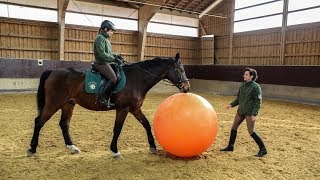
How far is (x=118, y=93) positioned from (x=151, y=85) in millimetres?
647

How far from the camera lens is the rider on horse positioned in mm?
4754

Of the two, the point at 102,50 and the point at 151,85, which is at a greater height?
the point at 102,50

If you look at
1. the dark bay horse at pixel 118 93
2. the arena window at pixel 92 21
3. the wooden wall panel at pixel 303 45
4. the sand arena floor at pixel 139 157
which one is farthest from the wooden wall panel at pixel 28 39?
the wooden wall panel at pixel 303 45

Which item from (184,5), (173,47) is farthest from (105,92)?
(184,5)

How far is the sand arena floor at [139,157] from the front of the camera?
13.4 ft

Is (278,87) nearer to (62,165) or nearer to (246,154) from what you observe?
(246,154)

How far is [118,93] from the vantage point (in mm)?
4871

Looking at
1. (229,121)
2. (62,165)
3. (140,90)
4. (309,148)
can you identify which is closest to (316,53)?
(229,121)

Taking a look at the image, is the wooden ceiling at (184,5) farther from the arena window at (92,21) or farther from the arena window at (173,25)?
the arena window at (92,21)

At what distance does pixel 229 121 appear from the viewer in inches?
328

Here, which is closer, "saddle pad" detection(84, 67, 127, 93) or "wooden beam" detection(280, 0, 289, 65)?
"saddle pad" detection(84, 67, 127, 93)

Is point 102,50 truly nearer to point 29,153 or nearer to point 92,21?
point 29,153

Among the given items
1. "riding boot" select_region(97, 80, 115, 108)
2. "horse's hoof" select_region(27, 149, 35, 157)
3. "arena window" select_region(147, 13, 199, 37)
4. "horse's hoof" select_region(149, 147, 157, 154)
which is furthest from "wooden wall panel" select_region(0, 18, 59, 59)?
"horse's hoof" select_region(149, 147, 157, 154)

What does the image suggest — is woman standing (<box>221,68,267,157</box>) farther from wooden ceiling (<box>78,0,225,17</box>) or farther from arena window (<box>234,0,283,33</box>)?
wooden ceiling (<box>78,0,225,17</box>)
